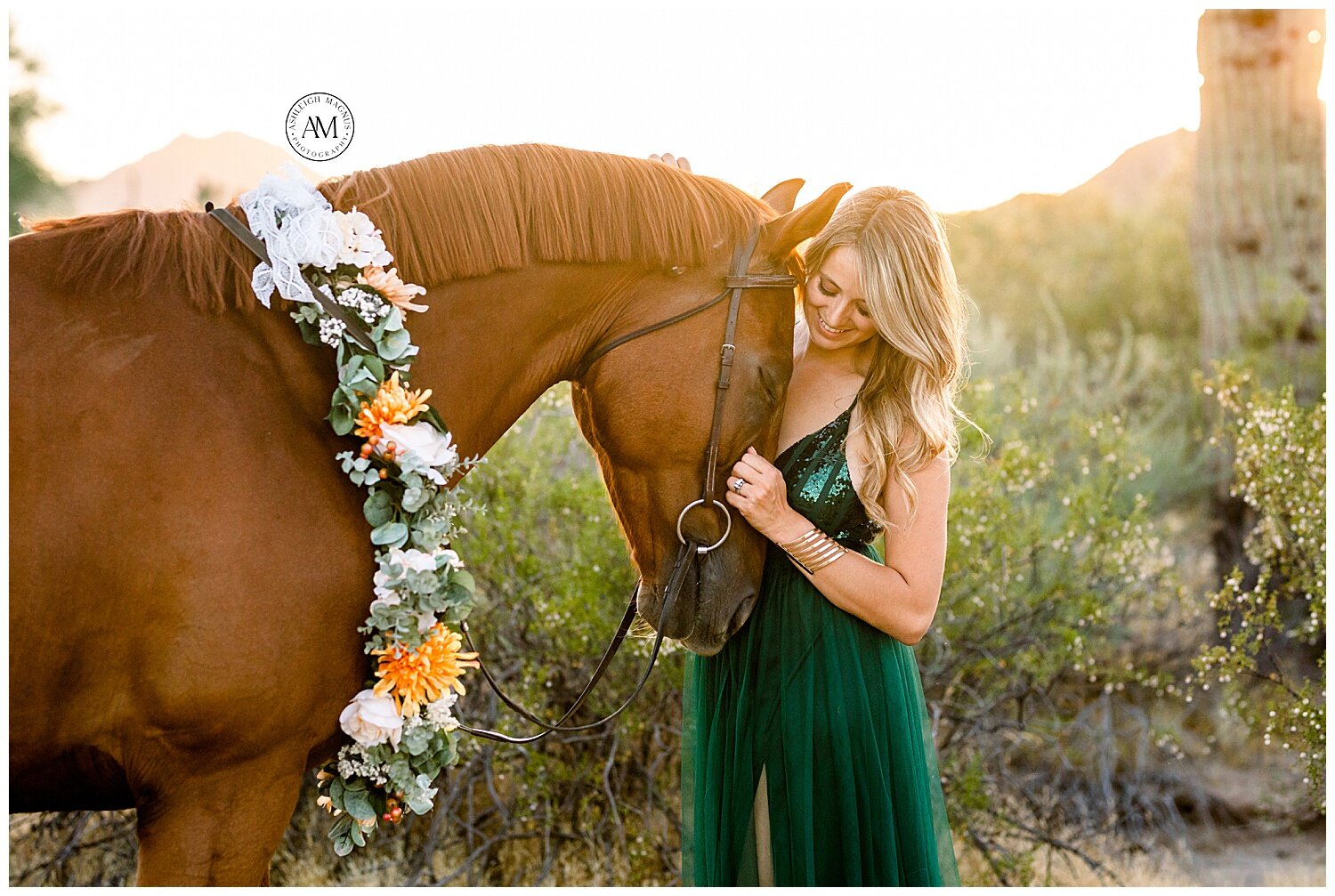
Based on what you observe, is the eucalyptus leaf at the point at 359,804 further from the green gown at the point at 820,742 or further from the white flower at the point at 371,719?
the green gown at the point at 820,742

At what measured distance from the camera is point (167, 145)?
488 cm

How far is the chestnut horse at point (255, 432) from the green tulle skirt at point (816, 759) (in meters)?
0.20

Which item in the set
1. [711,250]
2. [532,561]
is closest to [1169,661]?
[532,561]

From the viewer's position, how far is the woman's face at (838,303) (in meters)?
2.18

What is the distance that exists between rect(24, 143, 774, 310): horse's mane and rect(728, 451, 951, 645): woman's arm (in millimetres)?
525

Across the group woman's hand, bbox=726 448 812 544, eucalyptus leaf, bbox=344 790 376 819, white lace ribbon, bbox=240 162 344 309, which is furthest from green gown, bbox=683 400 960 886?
white lace ribbon, bbox=240 162 344 309

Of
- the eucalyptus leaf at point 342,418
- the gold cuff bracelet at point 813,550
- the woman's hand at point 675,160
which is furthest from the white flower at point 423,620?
the woman's hand at point 675,160

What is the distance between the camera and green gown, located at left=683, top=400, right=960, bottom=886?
7.19 ft

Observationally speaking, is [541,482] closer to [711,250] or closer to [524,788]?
[524,788]

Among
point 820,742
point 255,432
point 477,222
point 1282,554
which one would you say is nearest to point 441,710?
point 255,432

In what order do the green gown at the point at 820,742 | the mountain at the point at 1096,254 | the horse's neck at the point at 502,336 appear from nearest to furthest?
the horse's neck at the point at 502,336 → the green gown at the point at 820,742 → the mountain at the point at 1096,254

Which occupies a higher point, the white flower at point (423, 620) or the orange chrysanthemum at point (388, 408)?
the orange chrysanthemum at point (388, 408)

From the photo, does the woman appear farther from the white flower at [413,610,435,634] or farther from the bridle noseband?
the white flower at [413,610,435,634]

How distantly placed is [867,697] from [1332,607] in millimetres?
1868
